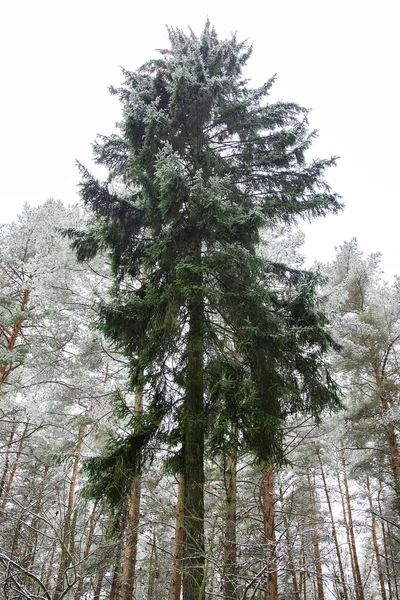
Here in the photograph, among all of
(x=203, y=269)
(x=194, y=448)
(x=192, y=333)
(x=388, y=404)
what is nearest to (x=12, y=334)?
(x=192, y=333)

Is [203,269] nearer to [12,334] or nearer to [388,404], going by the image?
[12,334]

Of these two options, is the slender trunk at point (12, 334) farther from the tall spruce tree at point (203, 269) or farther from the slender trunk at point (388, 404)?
the slender trunk at point (388, 404)

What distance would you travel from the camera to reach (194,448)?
5.30m

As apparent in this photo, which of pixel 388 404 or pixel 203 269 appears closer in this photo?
pixel 203 269

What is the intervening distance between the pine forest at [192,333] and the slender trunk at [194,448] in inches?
1.1

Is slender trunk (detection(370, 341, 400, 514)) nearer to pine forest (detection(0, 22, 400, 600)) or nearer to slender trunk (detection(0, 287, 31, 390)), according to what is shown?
pine forest (detection(0, 22, 400, 600))

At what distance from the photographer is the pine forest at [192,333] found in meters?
5.12

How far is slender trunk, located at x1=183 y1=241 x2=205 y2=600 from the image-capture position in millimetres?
4457

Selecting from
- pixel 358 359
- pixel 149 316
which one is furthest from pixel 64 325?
pixel 358 359

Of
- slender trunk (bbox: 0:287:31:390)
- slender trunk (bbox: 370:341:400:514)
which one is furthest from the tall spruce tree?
slender trunk (bbox: 370:341:400:514)

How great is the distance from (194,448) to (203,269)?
2.57 metres

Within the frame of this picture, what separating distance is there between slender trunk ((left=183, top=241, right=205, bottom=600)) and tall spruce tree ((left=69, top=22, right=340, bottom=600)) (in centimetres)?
2

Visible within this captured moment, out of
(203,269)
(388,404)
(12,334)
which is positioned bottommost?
(203,269)

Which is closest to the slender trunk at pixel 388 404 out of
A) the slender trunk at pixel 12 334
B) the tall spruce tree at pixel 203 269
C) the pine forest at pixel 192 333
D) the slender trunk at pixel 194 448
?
the pine forest at pixel 192 333
